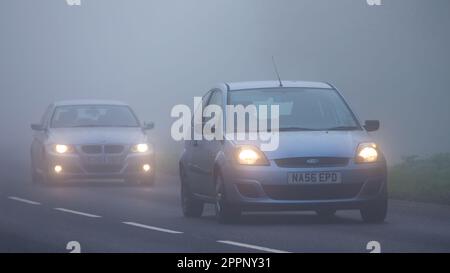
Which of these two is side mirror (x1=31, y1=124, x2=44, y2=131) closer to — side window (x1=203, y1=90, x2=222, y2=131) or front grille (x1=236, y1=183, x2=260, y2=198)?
side window (x1=203, y1=90, x2=222, y2=131)

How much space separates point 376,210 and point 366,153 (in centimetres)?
69

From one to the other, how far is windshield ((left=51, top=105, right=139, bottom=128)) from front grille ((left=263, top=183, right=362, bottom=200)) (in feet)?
39.4

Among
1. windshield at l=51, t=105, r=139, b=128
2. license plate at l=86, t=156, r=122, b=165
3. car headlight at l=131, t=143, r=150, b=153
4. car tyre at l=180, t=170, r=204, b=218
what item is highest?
windshield at l=51, t=105, r=139, b=128

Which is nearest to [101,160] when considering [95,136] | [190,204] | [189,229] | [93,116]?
[95,136]

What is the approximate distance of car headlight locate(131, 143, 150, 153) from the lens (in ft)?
91.0

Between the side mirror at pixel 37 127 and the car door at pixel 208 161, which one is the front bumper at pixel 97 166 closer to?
the side mirror at pixel 37 127

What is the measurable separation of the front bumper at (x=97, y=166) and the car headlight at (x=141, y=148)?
0.17 metres

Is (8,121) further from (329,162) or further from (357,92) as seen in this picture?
(329,162)

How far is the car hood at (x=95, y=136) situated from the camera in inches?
1088

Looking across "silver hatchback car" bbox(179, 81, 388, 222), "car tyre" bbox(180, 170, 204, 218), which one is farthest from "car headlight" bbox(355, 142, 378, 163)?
"car tyre" bbox(180, 170, 204, 218)

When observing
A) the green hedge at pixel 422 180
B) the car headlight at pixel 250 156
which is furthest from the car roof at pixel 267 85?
the green hedge at pixel 422 180

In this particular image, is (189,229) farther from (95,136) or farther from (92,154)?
(95,136)

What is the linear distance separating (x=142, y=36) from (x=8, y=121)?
7.74m

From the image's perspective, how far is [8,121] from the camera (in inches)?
2699
